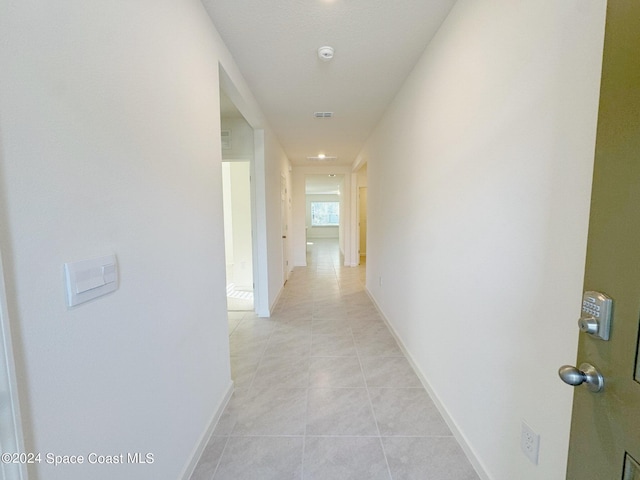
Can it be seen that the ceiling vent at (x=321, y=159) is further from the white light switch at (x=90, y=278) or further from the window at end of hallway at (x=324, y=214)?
the window at end of hallway at (x=324, y=214)

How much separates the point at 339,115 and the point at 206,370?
118 inches

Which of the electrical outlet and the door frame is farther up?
the door frame

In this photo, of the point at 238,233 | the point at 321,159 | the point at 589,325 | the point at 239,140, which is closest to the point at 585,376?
the point at 589,325

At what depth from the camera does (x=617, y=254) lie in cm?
60

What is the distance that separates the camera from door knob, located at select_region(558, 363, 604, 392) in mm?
Result: 638

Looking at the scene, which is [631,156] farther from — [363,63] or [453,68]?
[363,63]

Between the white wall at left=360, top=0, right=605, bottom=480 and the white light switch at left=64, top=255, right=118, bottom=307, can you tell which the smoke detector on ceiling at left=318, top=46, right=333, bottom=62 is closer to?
the white wall at left=360, top=0, right=605, bottom=480

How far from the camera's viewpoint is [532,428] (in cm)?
105

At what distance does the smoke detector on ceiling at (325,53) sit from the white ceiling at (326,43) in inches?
1.2

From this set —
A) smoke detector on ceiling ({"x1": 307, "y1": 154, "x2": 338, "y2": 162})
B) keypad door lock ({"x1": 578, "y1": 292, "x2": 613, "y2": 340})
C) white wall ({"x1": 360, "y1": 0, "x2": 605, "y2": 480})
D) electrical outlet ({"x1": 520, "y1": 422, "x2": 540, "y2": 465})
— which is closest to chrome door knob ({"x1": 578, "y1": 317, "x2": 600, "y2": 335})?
keypad door lock ({"x1": 578, "y1": 292, "x2": 613, "y2": 340})

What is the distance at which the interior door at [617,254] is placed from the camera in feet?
1.84

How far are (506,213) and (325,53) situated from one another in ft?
5.47

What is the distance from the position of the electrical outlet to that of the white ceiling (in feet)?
7.08

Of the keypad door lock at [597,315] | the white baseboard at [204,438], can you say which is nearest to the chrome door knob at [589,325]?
the keypad door lock at [597,315]
